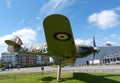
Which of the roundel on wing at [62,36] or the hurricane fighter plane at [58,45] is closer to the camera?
the hurricane fighter plane at [58,45]

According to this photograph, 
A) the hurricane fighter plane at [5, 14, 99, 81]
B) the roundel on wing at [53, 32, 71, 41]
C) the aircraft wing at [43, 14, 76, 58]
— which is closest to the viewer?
the aircraft wing at [43, 14, 76, 58]

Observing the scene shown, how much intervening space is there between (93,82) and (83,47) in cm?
492

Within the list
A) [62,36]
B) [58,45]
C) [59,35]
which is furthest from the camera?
[58,45]

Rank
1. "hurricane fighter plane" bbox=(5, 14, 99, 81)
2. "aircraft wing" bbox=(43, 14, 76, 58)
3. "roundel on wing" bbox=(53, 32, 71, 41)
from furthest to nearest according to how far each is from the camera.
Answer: "roundel on wing" bbox=(53, 32, 71, 41) < "hurricane fighter plane" bbox=(5, 14, 99, 81) < "aircraft wing" bbox=(43, 14, 76, 58)

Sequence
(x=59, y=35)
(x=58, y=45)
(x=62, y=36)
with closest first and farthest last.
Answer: (x=59, y=35) → (x=62, y=36) → (x=58, y=45)

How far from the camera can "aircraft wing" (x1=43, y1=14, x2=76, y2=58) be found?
725 inches

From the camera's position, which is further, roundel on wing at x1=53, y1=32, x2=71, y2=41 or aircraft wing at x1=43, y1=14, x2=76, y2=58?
roundel on wing at x1=53, y1=32, x2=71, y2=41

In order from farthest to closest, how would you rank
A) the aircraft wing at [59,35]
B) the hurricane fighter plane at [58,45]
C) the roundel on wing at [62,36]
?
the roundel on wing at [62,36], the hurricane fighter plane at [58,45], the aircraft wing at [59,35]

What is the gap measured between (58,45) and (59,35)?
8.68ft

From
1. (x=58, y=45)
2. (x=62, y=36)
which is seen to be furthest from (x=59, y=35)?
(x=58, y=45)

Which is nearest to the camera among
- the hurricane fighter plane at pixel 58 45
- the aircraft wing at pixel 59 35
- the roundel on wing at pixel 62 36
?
the aircraft wing at pixel 59 35

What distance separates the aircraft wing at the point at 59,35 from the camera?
18420 millimetres

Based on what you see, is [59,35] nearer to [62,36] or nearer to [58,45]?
[62,36]

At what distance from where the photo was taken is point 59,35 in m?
21.4
